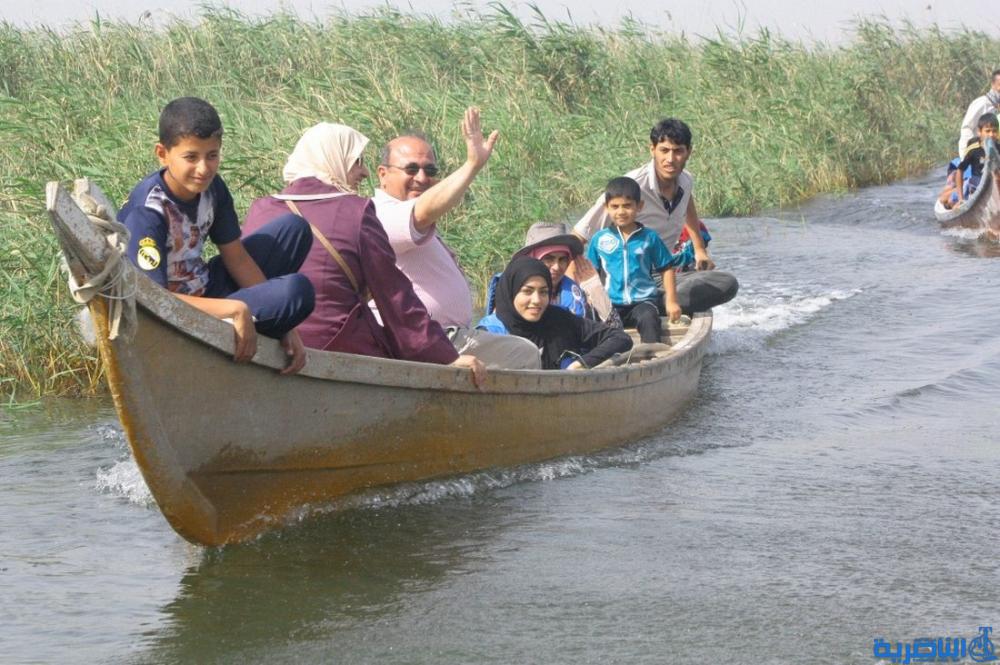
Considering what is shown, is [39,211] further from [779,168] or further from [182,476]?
[779,168]

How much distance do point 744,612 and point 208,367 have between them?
180cm

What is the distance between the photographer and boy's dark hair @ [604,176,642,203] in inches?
307

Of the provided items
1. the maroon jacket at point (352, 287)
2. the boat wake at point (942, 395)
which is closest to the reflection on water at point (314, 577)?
the maroon jacket at point (352, 287)

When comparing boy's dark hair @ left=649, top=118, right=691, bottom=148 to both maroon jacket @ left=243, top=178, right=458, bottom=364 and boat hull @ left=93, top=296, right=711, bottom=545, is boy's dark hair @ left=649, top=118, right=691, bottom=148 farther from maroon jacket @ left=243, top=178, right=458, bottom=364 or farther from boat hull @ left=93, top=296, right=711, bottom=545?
maroon jacket @ left=243, top=178, right=458, bottom=364

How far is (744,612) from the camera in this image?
14.4ft

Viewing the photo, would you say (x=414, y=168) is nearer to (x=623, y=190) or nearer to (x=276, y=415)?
(x=276, y=415)

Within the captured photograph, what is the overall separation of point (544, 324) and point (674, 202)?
2.06 metres

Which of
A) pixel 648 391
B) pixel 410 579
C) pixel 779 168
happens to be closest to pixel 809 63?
pixel 779 168

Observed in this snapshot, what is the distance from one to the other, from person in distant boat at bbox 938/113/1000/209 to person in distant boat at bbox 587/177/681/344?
7521 millimetres

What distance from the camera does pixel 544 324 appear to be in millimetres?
6859

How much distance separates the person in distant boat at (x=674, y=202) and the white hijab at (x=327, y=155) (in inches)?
126

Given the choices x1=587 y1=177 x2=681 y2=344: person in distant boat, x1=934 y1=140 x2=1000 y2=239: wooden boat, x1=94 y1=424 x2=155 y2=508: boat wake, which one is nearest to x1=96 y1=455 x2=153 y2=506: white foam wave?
x1=94 y1=424 x2=155 y2=508: boat wake

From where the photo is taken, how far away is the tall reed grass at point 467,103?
27.5ft

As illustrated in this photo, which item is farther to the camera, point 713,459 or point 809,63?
point 809,63
